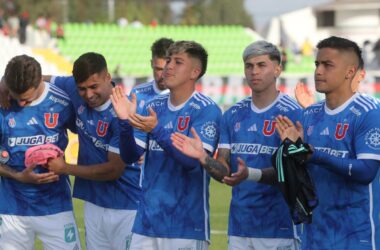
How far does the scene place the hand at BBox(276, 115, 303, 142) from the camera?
6.62 m

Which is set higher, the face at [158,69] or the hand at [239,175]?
the face at [158,69]

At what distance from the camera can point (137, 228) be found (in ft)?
24.4

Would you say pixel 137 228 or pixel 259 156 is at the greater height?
pixel 259 156

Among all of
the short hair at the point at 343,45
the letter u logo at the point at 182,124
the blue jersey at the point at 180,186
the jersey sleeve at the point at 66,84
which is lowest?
the blue jersey at the point at 180,186

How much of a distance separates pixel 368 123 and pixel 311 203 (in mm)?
647

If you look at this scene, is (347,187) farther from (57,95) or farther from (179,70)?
(57,95)

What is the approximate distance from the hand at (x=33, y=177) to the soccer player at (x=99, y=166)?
0.08 metres

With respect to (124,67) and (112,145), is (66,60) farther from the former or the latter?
(112,145)

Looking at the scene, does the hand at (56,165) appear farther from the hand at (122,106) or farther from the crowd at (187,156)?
the hand at (122,106)

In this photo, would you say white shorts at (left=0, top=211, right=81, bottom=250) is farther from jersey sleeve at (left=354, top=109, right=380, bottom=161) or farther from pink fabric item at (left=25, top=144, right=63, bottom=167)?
jersey sleeve at (left=354, top=109, right=380, bottom=161)

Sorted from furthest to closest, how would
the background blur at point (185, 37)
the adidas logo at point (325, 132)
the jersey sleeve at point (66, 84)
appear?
1. the background blur at point (185, 37)
2. the jersey sleeve at point (66, 84)
3. the adidas logo at point (325, 132)

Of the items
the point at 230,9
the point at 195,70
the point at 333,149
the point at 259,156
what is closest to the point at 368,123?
the point at 333,149

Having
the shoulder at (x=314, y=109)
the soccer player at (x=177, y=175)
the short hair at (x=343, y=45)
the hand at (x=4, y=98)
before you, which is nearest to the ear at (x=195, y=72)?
the soccer player at (x=177, y=175)

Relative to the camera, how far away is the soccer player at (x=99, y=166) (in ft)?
25.5
